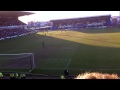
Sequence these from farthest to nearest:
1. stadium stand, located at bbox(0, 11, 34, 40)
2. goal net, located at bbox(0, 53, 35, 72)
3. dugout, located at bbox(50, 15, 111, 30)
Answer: dugout, located at bbox(50, 15, 111, 30), stadium stand, located at bbox(0, 11, 34, 40), goal net, located at bbox(0, 53, 35, 72)

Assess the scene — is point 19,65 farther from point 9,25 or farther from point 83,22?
point 83,22

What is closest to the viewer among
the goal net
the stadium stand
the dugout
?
the goal net

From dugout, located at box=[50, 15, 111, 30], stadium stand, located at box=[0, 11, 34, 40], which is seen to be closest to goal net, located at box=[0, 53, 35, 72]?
stadium stand, located at box=[0, 11, 34, 40]

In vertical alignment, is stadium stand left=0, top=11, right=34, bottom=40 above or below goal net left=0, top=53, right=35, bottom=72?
above

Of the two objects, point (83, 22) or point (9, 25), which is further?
point (83, 22)

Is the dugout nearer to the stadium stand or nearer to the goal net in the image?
the stadium stand

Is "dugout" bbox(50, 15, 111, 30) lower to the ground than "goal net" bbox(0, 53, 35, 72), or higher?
higher

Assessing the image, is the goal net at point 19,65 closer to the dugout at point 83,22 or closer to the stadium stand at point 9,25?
the stadium stand at point 9,25

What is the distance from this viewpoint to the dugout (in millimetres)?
67144

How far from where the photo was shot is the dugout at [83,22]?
2643 inches

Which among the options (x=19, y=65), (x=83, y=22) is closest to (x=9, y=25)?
(x=83, y=22)

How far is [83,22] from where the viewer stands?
2867 inches

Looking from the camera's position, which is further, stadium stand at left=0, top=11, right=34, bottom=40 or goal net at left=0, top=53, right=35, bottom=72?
stadium stand at left=0, top=11, right=34, bottom=40
